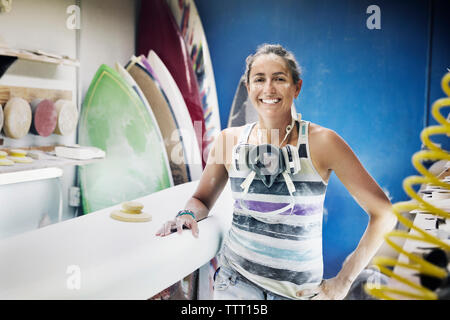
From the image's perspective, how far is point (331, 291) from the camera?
123 centimetres

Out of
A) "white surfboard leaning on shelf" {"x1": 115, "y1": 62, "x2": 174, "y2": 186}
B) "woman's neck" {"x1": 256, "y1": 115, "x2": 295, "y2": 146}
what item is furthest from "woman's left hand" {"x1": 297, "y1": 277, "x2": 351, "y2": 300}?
"white surfboard leaning on shelf" {"x1": 115, "y1": 62, "x2": 174, "y2": 186}

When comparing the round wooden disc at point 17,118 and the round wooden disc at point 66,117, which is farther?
the round wooden disc at point 66,117

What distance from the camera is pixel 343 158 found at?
120cm

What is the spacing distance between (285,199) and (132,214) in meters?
0.62

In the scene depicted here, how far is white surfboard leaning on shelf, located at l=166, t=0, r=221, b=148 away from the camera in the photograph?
61.1 inches

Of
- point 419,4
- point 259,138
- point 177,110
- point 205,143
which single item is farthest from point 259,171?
point 419,4

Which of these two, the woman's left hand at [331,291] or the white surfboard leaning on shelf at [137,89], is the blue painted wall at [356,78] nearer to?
the woman's left hand at [331,291]

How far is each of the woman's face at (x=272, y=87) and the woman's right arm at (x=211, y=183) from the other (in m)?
0.18

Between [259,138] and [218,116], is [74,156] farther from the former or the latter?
[259,138]

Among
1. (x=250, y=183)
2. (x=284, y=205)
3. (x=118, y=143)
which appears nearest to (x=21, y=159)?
(x=118, y=143)

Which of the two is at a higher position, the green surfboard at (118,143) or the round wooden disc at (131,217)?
the green surfboard at (118,143)

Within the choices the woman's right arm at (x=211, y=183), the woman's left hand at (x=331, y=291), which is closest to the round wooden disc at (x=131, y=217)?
the woman's right arm at (x=211, y=183)

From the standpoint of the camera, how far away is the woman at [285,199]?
121 cm

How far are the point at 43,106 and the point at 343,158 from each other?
3.88 feet
